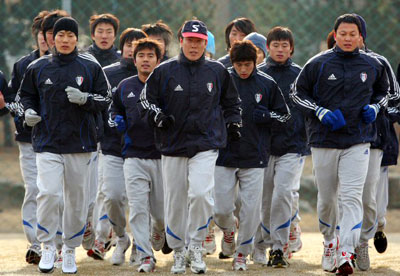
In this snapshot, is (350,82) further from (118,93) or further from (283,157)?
(118,93)

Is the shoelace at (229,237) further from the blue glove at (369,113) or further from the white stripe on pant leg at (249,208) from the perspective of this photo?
the blue glove at (369,113)

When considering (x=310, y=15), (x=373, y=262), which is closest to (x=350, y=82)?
(x=373, y=262)

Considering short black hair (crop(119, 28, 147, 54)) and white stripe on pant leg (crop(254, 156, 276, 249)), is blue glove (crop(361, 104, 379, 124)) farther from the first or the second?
short black hair (crop(119, 28, 147, 54))

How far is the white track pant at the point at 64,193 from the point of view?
7.14 metres

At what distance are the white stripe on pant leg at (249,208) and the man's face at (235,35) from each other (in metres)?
1.84

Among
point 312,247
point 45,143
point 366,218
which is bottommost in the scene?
point 312,247

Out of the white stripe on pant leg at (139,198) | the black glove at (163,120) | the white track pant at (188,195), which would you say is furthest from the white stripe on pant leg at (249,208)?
the black glove at (163,120)

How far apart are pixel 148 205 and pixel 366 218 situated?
5.81 feet

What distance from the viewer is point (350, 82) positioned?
7137mm

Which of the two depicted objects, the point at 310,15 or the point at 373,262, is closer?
the point at 373,262

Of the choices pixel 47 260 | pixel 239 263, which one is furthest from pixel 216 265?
pixel 47 260

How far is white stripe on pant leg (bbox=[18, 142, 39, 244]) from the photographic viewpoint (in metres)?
8.18

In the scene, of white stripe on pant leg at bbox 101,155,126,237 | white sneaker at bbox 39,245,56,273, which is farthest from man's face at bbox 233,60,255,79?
white sneaker at bbox 39,245,56,273

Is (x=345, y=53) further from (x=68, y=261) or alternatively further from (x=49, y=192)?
(x=68, y=261)
